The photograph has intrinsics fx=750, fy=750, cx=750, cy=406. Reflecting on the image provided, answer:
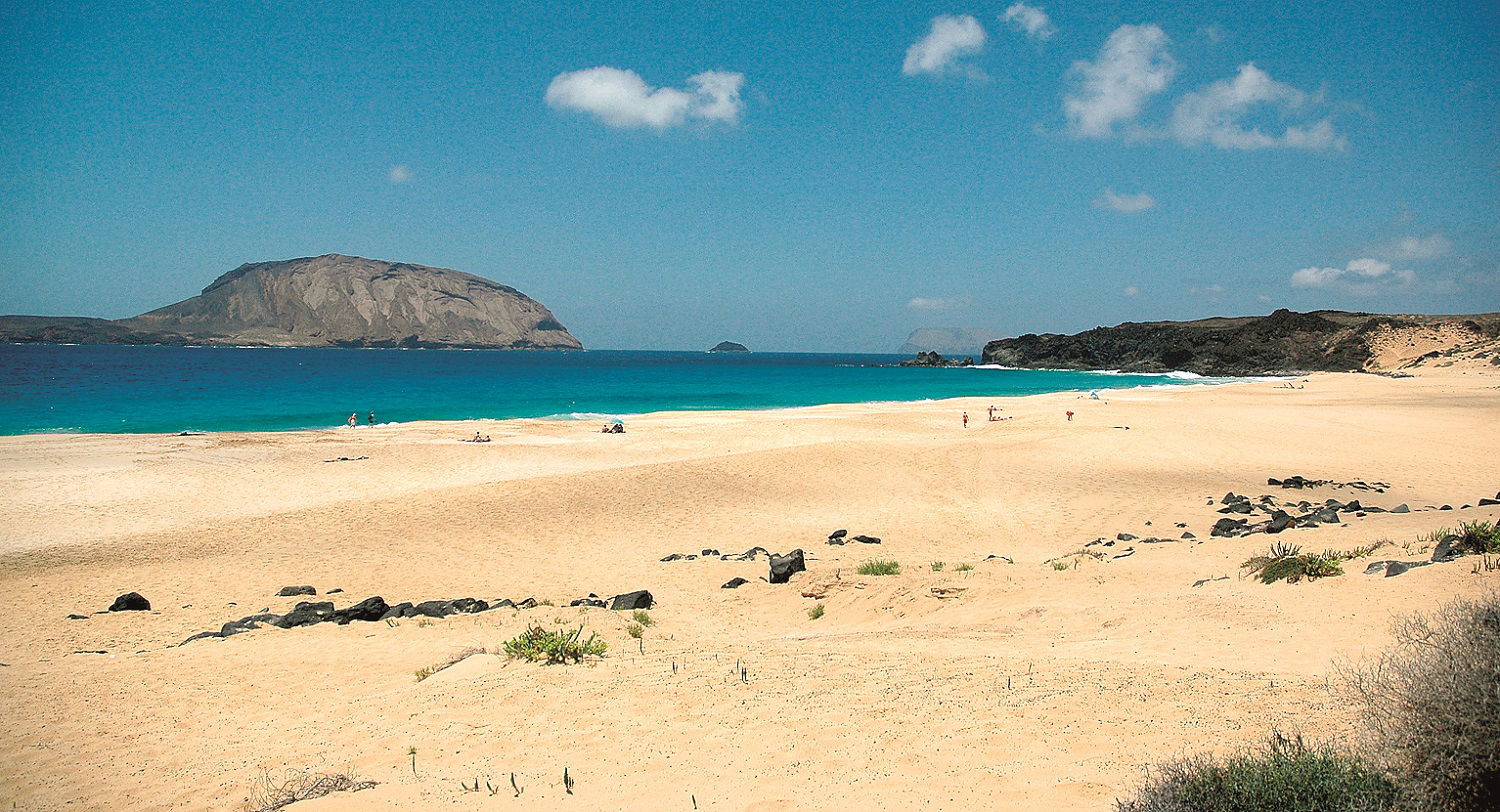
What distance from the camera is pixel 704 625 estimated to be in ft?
34.0

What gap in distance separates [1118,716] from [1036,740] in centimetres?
78

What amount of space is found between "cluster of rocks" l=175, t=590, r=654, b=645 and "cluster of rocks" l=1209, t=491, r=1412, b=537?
10.6 metres

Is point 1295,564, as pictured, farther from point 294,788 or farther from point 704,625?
point 294,788

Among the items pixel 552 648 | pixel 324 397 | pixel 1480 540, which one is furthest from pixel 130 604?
pixel 324 397

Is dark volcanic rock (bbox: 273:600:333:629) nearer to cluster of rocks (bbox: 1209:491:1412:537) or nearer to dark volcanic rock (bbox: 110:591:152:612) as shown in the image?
dark volcanic rock (bbox: 110:591:152:612)

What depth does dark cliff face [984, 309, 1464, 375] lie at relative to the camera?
9075cm

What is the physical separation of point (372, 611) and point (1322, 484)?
21872 millimetres

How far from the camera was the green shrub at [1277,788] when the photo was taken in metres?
3.48

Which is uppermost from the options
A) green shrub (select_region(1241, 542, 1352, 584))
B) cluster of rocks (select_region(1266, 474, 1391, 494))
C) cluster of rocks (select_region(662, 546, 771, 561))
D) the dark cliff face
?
the dark cliff face

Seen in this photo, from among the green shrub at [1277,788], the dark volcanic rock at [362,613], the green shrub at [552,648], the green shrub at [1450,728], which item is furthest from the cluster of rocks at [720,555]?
the green shrub at [1450,728]

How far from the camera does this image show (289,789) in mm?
5301

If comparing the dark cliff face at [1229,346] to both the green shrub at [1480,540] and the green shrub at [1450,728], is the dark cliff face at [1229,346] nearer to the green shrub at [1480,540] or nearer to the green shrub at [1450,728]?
the green shrub at [1480,540]

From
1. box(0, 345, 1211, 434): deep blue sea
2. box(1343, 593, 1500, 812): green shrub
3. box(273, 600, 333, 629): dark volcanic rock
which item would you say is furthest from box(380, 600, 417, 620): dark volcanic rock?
box(0, 345, 1211, 434): deep blue sea

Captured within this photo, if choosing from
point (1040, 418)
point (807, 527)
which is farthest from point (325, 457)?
point (1040, 418)
